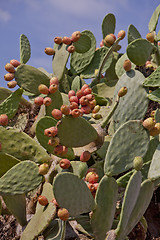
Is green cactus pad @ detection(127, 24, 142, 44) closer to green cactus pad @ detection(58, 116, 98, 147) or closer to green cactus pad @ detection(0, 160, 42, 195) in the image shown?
green cactus pad @ detection(58, 116, 98, 147)

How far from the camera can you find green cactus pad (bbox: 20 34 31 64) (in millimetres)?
1943

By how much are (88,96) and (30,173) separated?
419 millimetres

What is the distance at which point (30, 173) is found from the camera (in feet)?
4.40

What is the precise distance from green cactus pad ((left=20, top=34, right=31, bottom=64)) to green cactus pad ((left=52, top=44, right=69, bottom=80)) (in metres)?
0.17

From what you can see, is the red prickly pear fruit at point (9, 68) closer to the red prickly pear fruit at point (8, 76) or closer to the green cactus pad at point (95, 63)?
the red prickly pear fruit at point (8, 76)

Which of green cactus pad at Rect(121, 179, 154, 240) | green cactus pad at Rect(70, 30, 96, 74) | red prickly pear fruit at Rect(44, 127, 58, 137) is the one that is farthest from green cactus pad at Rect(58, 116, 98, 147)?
green cactus pad at Rect(70, 30, 96, 74)

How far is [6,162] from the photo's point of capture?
143 cm

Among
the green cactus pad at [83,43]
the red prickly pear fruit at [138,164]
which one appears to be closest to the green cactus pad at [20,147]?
the red prickly pear fruit at [138,164]

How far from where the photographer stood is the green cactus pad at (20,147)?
1.47 m

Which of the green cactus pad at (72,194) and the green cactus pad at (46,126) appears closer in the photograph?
the green cactus pad at (72,194)

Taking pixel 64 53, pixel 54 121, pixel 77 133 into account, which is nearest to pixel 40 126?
pixel 54 121

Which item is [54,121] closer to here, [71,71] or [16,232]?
[16,232]

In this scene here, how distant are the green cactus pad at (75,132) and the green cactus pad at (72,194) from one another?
0.20 m

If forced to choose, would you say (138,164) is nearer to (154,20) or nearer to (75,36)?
(75,36)
